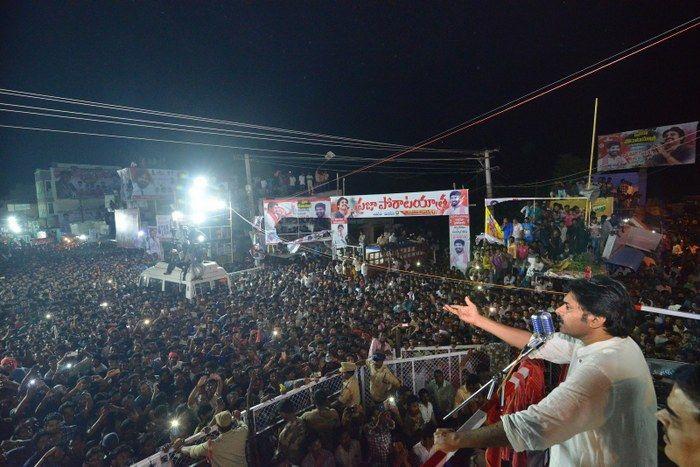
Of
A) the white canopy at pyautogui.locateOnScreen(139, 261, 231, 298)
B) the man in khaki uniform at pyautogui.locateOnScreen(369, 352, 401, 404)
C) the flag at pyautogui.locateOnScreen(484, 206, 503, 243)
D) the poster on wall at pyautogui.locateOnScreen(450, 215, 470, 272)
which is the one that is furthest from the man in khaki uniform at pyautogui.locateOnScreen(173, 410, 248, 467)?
the white canopy at pyautogui.locateOnScreen(139, 261, 231, 298)

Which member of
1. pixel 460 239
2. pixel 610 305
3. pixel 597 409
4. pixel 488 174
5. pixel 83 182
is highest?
pixel 83 182

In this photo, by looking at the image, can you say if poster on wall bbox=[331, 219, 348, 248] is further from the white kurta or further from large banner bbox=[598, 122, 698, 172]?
large banner bbox=[598, 122, 698, 172]

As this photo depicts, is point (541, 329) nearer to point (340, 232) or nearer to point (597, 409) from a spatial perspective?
point (597, 409)

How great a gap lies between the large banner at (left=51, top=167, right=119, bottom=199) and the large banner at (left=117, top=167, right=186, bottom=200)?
48.2 ft

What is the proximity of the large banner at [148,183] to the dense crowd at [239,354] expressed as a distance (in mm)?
24415

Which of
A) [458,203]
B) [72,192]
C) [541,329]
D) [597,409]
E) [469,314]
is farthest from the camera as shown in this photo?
[72,192]

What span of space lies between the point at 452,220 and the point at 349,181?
20.5 metres

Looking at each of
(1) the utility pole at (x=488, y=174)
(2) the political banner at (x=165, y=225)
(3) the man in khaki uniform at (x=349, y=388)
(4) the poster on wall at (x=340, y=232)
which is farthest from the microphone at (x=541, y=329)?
(2) the political banner at (x=165, y=225)

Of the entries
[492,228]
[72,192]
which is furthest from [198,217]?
[72,192]

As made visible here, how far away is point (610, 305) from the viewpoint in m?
1.89

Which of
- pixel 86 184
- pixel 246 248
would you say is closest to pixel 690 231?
pixel 246 248

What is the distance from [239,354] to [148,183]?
37.7 m

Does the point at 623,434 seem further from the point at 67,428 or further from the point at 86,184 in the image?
the point at 86,184

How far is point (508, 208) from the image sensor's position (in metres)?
24.7
